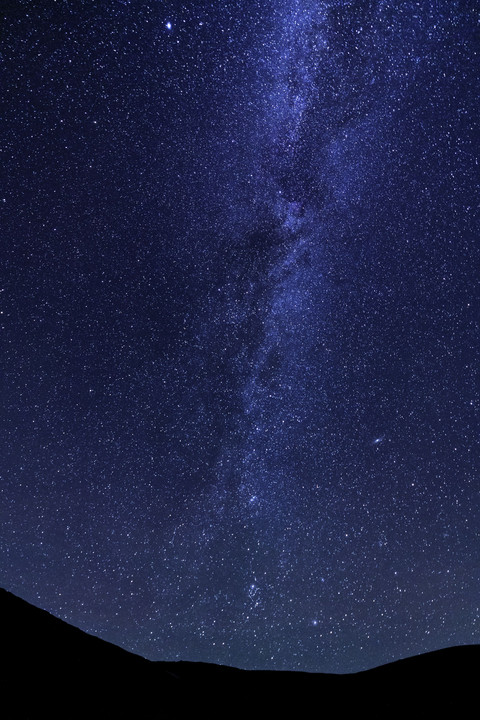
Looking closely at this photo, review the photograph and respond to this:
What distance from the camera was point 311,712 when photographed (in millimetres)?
5258

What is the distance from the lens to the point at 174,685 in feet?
17.5

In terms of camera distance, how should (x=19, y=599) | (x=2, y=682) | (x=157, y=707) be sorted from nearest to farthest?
(x=2, y=682) → (x=157, y=707) → (x=19, y=599)

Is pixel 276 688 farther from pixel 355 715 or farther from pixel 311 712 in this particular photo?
pixel 355 715

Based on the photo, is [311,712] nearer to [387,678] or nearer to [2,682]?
[387,678]

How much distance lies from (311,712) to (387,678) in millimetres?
1095

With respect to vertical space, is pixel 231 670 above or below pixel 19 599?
below

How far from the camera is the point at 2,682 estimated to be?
4.16 metres

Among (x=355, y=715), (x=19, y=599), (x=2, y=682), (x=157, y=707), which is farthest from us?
(x=19, y=599)

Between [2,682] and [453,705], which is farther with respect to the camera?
[453,705]

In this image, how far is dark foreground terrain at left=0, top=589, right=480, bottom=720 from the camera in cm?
436

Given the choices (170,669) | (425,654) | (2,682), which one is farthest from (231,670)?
(2,682)

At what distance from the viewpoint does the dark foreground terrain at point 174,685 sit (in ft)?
14.3

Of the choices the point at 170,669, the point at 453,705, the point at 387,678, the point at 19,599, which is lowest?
the point at 453,705

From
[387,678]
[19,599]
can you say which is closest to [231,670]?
[387,678]
